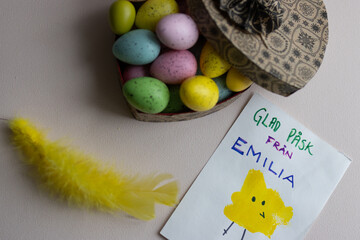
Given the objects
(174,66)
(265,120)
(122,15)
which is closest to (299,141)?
(265,120)

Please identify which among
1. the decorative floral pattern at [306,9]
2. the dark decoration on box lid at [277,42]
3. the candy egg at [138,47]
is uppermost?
the decorative floral pattern at [306,9]

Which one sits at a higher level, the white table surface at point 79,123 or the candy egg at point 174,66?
the candy egg at point 174,66

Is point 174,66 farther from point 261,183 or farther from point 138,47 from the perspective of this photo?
point 261,183

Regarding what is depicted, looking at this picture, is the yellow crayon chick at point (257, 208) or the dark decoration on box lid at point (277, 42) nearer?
the dark decoration on box lid at point (277, 42)

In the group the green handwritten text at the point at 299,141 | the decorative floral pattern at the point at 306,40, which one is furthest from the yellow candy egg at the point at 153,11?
the green handwritten text at the point at 299,141

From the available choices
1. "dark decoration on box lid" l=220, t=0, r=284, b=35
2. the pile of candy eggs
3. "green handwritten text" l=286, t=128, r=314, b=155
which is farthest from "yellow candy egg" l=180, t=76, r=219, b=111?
"green handwritten text" l=286, t=128, r=314, b=155

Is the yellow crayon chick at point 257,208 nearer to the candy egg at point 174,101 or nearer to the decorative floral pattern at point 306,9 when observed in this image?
the candy egg at point 174,101
